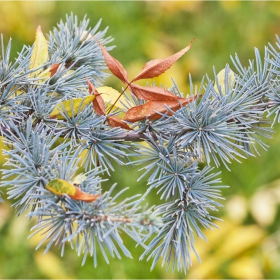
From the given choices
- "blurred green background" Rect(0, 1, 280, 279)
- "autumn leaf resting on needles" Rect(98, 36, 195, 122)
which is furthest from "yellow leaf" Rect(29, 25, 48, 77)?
"blurred green background" Rect(0, 1, 280, 279)

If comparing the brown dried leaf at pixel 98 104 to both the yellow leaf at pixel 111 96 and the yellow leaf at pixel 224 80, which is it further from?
the yellow leaf at pixel 224 80

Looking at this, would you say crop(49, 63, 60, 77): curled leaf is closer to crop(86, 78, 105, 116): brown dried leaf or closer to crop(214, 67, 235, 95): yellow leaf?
crop(86, 78, 105, 116): brown dried leaf

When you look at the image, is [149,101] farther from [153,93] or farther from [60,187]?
[60,187]

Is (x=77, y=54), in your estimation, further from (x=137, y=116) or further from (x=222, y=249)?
(x=222, y=249)

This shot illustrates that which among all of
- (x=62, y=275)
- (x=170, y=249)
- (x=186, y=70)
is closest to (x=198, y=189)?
(x=170, y=249)

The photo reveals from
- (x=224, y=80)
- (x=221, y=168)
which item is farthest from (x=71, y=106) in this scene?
(x=221, y=168)
